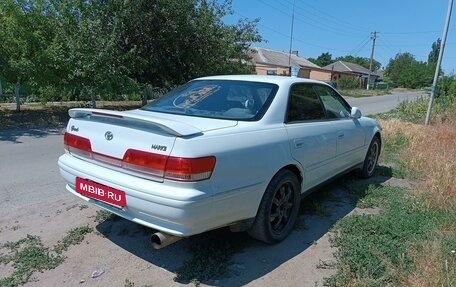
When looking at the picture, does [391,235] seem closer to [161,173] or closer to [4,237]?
[161,173]

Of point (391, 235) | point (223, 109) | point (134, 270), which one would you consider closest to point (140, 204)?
point (134, 270)

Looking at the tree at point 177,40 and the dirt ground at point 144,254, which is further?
the tree at point 177,40

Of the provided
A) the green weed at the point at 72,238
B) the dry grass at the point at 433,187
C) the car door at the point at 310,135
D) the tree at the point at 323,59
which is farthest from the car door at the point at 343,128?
the tree at the point at 323,59

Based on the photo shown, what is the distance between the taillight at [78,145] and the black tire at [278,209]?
1.58 m

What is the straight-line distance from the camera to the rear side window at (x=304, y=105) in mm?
3795

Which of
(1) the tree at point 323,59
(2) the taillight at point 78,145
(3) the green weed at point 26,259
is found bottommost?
(3) the green weed at point 26,259

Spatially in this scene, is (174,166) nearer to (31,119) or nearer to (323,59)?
(31,119)

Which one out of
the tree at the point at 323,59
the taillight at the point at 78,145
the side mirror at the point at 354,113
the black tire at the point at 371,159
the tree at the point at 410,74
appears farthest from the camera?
the tree at the point at 323,59

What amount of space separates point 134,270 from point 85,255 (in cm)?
54

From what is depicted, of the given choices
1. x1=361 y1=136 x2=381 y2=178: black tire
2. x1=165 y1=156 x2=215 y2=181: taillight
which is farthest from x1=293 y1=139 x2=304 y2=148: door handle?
x1=361 y1=136 x2=381 y2=178: black tire

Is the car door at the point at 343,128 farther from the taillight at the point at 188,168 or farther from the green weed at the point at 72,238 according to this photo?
the green weed at the point at 72,238

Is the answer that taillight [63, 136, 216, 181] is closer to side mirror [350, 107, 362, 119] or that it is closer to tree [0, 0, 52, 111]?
side mirror [350, 107, 362, 119]

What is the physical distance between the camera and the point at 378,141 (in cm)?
615

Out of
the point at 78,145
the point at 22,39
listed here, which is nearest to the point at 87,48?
the point at 22,39
